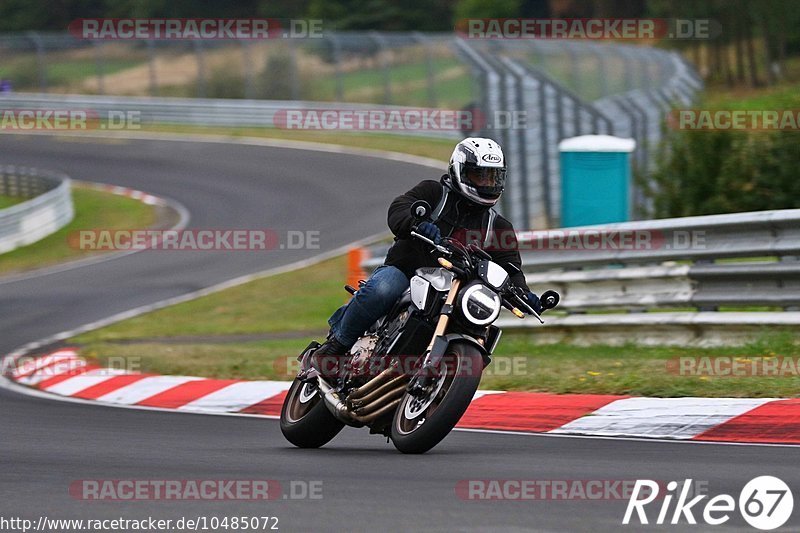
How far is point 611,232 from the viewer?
11.8 metres

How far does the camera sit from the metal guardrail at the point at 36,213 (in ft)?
79.8

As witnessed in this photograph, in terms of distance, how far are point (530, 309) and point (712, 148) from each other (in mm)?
8712

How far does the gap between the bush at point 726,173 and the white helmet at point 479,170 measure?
8028 millimetres

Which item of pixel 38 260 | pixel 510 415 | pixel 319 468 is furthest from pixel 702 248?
pixel 38 260

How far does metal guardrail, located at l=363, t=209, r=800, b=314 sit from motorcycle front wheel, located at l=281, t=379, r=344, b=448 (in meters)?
4.34

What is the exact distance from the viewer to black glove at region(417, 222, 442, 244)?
6918 mm

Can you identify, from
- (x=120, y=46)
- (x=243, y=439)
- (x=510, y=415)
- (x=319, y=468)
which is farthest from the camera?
(x=120, y=46)

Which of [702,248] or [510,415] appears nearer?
[510,415]

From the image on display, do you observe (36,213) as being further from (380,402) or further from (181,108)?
(380,402)

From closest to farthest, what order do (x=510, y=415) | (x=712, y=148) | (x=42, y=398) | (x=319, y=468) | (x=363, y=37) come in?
(x=319, y=468) < (x=510, y=415) < (x=42, y=398) < (x=712, y=148) < (x=363, y=37)

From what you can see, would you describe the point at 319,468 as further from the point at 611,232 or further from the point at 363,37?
the point at 363,37

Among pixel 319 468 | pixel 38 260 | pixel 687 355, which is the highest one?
pixel 319 468

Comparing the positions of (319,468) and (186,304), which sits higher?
(319,468)

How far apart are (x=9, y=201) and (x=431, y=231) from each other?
2626 cm
